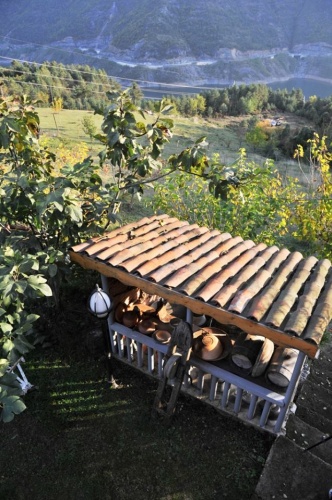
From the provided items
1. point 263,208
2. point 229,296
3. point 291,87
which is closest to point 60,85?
point 263,208

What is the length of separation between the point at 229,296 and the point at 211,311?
0.98ft

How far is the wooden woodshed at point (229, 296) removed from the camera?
11.6 feet

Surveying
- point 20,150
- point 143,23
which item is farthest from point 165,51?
point 20,150

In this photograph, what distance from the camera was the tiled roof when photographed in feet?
11.4

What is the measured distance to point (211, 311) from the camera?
11.9 feet

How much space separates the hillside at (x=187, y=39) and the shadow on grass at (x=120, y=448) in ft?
443

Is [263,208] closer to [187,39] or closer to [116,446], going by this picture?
[116,446]

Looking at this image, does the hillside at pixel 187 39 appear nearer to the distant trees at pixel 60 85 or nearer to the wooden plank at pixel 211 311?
the distant trees at pixel 60 85

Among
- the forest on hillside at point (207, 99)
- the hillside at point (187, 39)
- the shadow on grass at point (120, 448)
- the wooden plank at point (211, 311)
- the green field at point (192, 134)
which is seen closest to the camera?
the wooden plank at point (211, 311)

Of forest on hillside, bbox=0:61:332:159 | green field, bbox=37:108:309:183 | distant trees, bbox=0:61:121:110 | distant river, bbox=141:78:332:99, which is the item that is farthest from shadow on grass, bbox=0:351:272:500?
distant river, bbox=141:78:332:99

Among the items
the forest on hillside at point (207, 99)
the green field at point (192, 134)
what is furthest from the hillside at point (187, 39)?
the green field at point (192, 134)

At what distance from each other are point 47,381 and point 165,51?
531ft

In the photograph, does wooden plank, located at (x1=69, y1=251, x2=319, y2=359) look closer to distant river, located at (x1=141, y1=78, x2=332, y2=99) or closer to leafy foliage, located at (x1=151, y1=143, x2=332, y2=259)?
leafy foliage, located at (x1=151, y1=143, x2=332, y2=259)

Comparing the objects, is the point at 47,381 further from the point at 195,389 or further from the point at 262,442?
the point at 262,442
